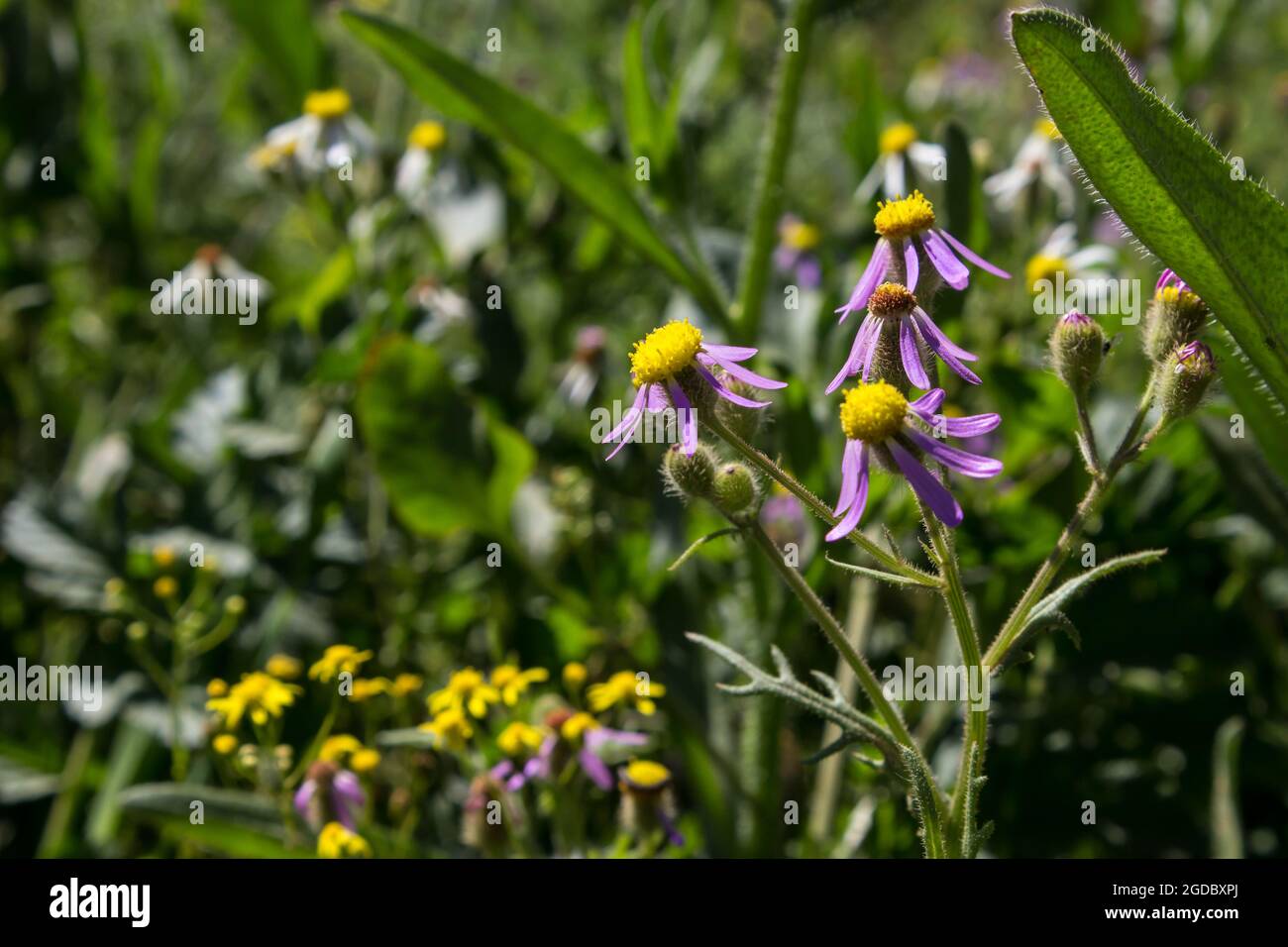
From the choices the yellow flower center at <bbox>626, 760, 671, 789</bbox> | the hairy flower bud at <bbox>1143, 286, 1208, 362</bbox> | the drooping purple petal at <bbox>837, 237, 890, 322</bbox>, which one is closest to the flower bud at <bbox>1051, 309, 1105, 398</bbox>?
the hairy flower bud at <bbox>1143, 286, 1208, 362</bbox>

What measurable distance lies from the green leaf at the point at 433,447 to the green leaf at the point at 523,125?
0.32m

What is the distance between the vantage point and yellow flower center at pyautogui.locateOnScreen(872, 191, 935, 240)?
3.60 feet

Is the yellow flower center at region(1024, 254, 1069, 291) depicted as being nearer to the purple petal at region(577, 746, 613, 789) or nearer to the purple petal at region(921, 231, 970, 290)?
the purple petal at region(921, 231, 970, 290)

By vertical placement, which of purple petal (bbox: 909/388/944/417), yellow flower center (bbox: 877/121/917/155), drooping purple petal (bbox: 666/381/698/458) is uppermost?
yellow flower center (bbox: 877/121/917/155)

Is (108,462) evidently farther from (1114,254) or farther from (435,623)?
(1114,254)

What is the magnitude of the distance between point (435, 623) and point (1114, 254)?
1.20m

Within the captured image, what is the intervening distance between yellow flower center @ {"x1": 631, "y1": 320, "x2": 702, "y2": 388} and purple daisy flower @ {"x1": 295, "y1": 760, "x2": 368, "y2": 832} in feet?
2.33

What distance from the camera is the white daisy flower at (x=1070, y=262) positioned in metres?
1.79

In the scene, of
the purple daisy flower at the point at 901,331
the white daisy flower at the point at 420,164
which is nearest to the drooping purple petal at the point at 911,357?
the purple daisy flower at the point at 901,331

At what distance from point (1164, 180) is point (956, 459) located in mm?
301

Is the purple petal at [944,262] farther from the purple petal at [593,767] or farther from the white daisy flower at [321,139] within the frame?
the white daisy flower at [321,139]

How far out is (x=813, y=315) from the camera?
2.04 metres

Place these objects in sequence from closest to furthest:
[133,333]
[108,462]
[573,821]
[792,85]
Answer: [573,821]
[792,85]
[108,462]
[133,333]
